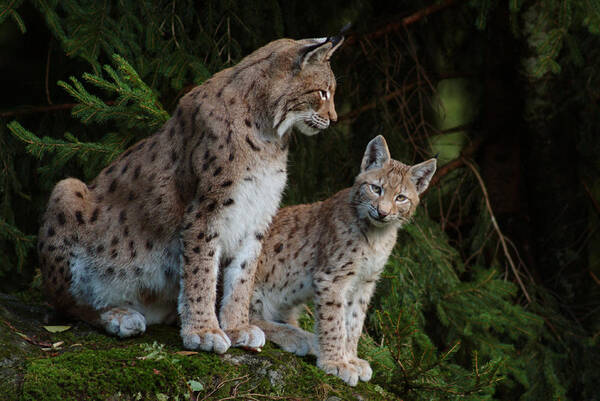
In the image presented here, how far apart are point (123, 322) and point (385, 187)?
216 cm

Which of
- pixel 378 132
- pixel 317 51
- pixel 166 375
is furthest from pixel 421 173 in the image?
pixel 166 375

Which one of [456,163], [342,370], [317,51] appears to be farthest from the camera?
[456,163]

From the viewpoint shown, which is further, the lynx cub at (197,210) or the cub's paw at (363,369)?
the cub's paw at (363,369)

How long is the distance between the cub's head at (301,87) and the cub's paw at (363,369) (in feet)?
5.66

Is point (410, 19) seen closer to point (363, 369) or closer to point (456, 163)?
point (456, 163)

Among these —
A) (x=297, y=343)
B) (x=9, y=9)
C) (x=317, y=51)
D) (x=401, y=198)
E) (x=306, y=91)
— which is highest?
(x=9, y=9)

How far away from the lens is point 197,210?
15.9 ft

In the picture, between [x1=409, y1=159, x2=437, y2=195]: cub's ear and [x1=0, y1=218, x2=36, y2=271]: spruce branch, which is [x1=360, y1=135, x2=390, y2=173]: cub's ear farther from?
[x1=0, y1=218, x2=36, y2=271]: spruce branch

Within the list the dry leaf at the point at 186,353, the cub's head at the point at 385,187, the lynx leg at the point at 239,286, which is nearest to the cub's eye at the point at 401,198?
the cub's head at the point at 385,187

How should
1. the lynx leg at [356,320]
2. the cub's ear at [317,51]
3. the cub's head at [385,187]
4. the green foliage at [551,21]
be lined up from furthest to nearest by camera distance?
the green foliage at [551,21] → the cub's head at [385,187] → the lynx leg at [356,320] → the cub's ear at [317,51]

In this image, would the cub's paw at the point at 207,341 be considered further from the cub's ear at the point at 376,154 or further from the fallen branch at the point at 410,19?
the fallen branch at the point at 410,19

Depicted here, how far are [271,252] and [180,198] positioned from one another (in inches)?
42.9

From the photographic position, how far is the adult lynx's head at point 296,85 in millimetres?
4961

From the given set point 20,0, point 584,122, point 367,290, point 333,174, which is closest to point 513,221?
point 584,122
